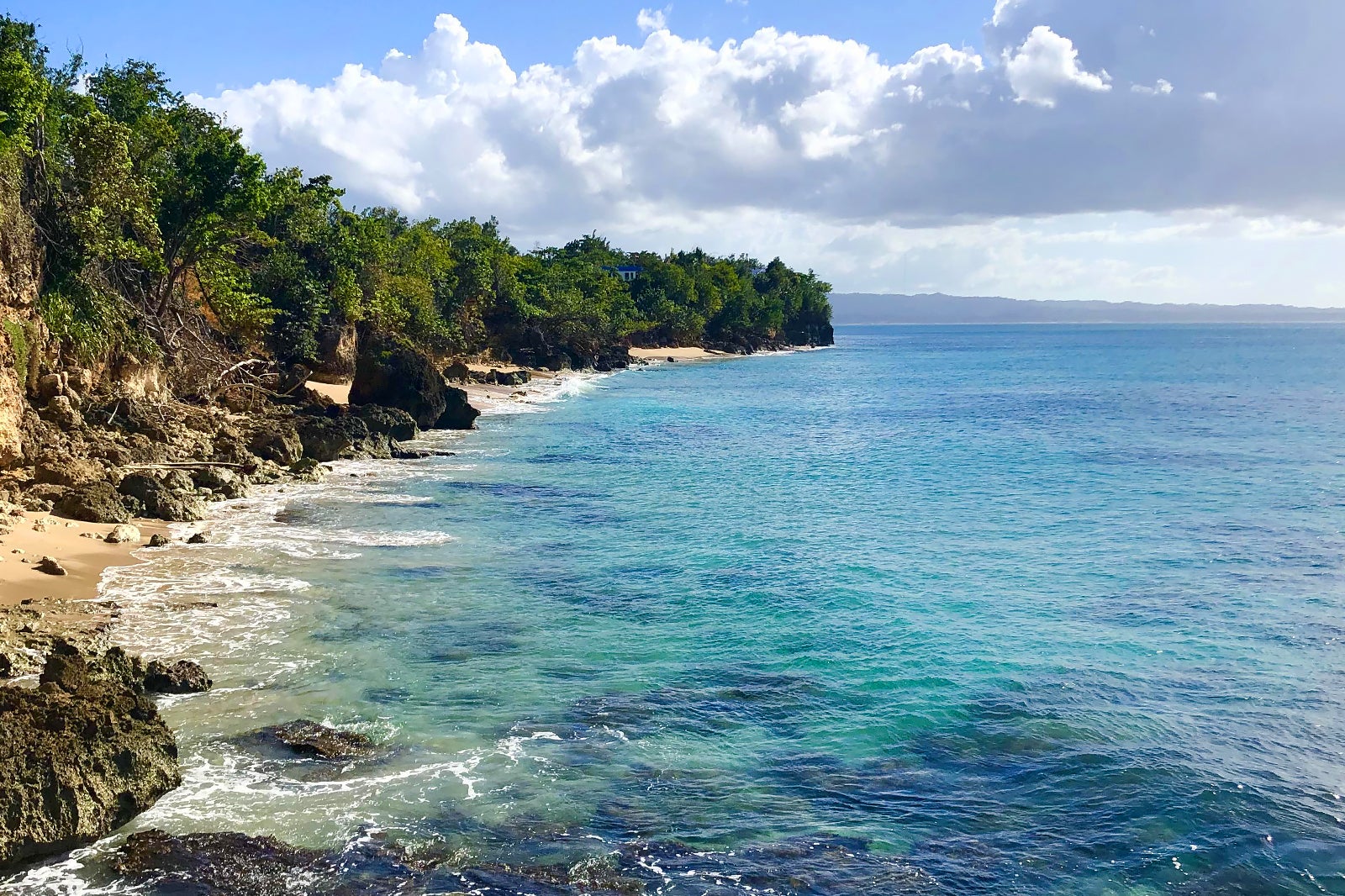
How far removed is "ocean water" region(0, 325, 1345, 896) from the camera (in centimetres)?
1102

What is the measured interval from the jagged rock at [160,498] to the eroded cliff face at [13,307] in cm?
238

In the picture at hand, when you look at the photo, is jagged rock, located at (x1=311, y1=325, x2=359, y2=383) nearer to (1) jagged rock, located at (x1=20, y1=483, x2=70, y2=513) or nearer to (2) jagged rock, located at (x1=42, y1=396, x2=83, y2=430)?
(2) jagged rock, located at (x1=42, y1=396, x2=83, y2=430)

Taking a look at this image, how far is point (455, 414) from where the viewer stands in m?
47.6

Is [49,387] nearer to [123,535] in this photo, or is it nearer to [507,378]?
[123,535]

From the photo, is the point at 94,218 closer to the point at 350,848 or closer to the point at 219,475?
the point at 219,475

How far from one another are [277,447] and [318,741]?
875 inches

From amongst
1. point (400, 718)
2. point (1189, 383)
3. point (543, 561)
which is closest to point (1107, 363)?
point (1189, 383)

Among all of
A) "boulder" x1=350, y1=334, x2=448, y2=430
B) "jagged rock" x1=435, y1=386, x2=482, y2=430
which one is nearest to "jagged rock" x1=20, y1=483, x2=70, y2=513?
"boulder" x1=350, y1=334, x2=448, y2=430

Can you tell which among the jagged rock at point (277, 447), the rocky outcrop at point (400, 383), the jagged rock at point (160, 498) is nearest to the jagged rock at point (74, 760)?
the jagged rock at point (160, 498)

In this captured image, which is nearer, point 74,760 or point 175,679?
point 74,760

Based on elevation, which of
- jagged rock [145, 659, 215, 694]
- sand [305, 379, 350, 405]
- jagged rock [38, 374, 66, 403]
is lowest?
jagged rock [145, 659, 215, 694]

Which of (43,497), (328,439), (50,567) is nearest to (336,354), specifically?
(328,439)

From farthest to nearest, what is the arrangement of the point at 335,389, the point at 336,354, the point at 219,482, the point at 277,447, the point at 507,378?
the point at 507,378 < the point at 335,389 < the point at 336,354 < the point at 277,447 < the point at 219,482

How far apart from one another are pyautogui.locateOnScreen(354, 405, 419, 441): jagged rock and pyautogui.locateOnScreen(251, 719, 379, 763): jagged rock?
27.1 m
